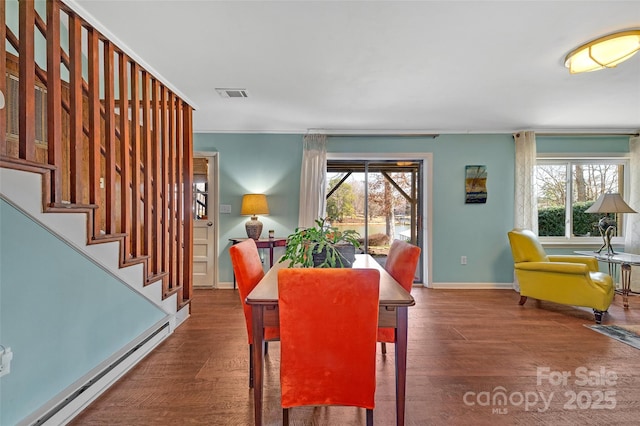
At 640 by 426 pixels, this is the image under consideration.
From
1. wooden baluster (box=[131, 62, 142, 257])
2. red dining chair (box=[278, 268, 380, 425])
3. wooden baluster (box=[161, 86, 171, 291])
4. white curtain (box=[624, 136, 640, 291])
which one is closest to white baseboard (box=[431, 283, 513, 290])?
white curtain (box=[624, 136, 640, 291])

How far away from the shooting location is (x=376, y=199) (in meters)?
4.44

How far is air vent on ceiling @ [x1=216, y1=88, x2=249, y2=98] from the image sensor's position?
282 centimetres

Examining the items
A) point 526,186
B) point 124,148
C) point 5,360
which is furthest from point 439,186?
point 5,360

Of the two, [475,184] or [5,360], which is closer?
[5,360]

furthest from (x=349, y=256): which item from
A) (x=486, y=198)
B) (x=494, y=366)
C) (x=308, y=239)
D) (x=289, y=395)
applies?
(x=486, y=198)

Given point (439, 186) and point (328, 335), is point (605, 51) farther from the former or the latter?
point (328, 335)

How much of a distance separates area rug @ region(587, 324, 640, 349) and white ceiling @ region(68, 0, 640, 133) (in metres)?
2.26

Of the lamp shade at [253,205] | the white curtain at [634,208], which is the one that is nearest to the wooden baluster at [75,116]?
the lamp shade at [253,205]

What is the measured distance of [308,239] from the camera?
67.3 inches

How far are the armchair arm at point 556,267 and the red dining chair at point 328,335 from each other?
2.86 meters

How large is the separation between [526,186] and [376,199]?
202 centimetres

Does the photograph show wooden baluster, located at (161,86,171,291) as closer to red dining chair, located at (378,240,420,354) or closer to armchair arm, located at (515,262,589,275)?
red dining chair, located at (378,240,420,354)

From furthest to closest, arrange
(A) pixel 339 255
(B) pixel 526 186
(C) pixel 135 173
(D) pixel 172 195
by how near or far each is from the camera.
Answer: (B) pixel 526 186 → (D) pixel 172 195 → (C) pixel 135 173 → (A) pixel 339 255

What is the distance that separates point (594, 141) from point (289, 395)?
5245mm
